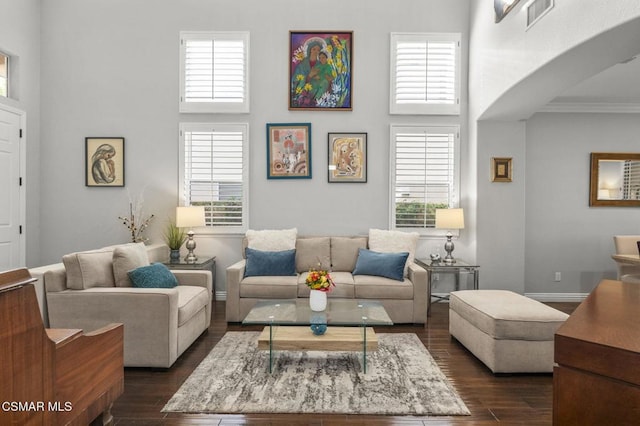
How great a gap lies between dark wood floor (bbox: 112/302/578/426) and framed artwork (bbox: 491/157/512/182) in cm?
232

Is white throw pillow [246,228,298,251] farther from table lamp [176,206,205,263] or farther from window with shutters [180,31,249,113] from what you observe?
window with shutters [180,31,249,113]

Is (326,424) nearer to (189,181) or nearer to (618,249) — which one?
(189,181)

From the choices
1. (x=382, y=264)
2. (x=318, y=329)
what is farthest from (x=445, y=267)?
(x=318, y=329)

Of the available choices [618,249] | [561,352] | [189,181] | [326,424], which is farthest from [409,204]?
[561,352]

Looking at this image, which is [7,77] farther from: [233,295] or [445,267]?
[445,267]

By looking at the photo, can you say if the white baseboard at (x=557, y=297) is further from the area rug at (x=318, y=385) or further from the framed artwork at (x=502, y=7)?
the framed artwork at (x=502, y=7)

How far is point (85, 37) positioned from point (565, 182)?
684cm

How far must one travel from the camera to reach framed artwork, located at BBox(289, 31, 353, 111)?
521cm

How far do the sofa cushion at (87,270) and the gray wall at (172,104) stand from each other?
2.02m

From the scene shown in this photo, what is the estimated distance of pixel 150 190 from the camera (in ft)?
17.4

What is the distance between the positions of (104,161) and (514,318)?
520cm

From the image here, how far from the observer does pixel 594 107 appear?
5.30m

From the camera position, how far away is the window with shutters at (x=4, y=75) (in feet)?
15.9

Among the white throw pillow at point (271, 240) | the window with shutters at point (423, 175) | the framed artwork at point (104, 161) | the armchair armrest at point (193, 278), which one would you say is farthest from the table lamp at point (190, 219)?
the window with shutters at point (423, 175)
